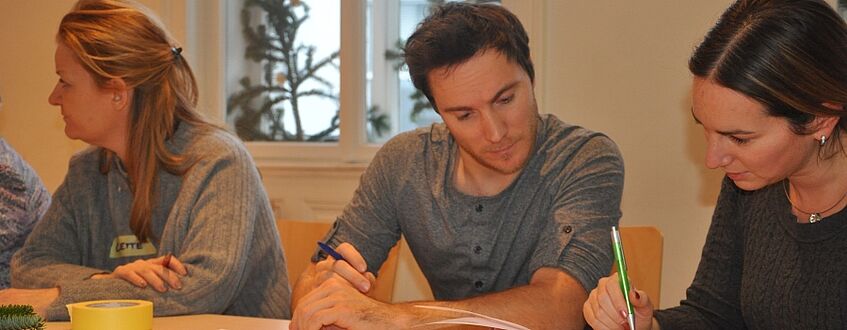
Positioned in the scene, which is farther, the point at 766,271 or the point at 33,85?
the point at 33,85

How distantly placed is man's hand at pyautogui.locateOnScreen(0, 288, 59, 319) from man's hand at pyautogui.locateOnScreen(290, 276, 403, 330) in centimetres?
57

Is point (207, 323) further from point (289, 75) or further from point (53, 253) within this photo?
point (289, 75)

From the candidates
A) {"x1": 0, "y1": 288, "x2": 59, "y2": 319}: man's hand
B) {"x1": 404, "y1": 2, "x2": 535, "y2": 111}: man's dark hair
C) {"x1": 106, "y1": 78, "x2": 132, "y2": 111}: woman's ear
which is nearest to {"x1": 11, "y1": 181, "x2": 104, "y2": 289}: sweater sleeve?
{"x1": 0, "y1": 288, "x2": 59, "y2": 319}: man's hand

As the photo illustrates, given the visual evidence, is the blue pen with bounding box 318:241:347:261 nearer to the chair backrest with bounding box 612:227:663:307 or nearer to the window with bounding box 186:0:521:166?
the chair backrest with bounding box 612:227:663:307

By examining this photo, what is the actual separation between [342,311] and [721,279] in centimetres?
75

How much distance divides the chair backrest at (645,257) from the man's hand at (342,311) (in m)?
0.80

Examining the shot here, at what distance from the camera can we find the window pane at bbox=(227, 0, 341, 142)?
405 centimetres

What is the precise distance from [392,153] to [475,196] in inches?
10.1

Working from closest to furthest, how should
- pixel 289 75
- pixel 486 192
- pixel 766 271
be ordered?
pixel 766 271 < pixel 486 192 < pixel 289 75

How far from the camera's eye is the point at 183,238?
2.28 metres

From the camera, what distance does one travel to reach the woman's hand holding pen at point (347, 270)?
194 cm

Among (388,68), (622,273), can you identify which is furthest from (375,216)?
(388,68)

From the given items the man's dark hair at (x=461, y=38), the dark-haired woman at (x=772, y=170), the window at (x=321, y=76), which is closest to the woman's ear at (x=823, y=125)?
the dark-haired woman at (x=772, y=170)

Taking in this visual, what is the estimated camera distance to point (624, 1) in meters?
3.26
